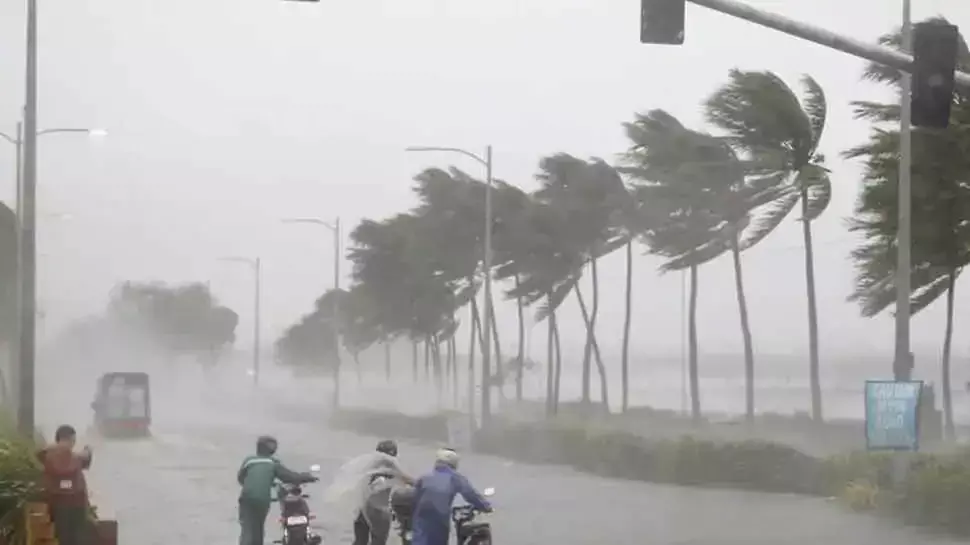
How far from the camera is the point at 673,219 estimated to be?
3950 centimetres

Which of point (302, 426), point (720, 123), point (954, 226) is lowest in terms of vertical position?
point (302, 426)

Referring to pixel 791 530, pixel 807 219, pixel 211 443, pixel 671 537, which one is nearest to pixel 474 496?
pixel 671 537

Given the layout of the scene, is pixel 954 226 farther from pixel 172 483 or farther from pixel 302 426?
pixel 302 426

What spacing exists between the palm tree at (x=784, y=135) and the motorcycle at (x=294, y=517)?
2022cm

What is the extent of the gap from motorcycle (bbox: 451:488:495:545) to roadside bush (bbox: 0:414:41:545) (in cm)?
413

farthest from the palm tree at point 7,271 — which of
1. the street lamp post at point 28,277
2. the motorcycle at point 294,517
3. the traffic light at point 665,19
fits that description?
the traffic light at point 665,19

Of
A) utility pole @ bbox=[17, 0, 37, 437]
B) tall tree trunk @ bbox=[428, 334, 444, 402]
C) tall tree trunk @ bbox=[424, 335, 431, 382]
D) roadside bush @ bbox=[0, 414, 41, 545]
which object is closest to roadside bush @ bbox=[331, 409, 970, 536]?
utility pole @ bbox=[17, 0, 37, 437]

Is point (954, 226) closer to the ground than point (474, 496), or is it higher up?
higher up

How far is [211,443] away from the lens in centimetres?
4612

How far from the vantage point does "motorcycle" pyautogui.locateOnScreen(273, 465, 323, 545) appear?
569 inches

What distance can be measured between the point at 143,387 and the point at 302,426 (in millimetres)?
8893

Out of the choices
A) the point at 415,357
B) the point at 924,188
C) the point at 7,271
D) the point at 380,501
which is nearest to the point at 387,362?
the point at 415,357

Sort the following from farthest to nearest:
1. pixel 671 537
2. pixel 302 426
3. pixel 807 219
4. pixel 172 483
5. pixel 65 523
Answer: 1. pixel 302 426
2. pixel 807 219
3. pixel 172 483
4. pixel 671 537
5. pixel 65 523

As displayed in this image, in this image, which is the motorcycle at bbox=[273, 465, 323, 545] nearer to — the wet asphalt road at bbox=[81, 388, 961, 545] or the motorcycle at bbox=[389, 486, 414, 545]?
the motorcycle at bbox=[389, 486, 414, 545]
